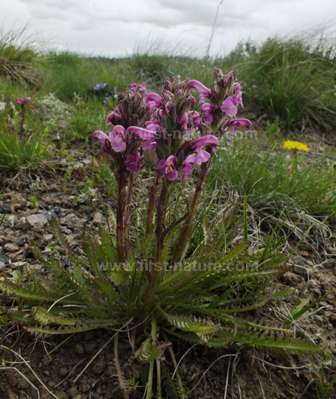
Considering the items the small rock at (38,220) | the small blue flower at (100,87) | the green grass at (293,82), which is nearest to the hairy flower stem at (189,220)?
the small rock at (38,220)

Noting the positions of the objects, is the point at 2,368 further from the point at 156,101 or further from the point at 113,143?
the point at 156,101

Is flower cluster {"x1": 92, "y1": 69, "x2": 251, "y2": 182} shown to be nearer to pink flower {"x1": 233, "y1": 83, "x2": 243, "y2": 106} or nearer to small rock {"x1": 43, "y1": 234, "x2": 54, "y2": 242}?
pink flower {"x1": 233, "y1": 83, "x2": 243, "y2": 106}

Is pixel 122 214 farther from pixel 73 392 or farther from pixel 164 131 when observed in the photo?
pixel 73 392

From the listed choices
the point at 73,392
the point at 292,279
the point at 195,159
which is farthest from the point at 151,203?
the point at 292,279

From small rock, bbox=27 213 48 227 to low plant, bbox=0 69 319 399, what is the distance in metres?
0.57

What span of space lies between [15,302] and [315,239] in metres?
1.91

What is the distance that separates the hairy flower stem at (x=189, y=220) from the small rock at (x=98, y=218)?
871mm

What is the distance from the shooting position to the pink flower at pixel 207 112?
1774 mm

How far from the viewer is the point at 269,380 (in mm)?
1871

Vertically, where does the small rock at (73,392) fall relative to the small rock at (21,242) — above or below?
below

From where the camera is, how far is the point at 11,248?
7.91 feet

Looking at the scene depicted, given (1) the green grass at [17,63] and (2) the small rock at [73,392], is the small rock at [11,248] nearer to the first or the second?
(2) the small rock at [73,392]

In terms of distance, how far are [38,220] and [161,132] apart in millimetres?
1504

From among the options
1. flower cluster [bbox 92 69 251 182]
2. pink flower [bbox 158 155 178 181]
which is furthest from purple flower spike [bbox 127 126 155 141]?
pink flower [bbox 158 155 178 181]
